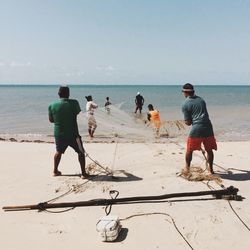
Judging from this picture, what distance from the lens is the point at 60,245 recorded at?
4.00 metres

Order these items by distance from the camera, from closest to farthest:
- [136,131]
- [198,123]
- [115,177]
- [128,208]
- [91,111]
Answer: [128,208] < [198,123] < [115,177] < [91,111] < [136,131]

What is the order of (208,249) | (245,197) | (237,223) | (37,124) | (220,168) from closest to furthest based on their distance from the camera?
(208,249), (237,223), (245,197), (220,168), (37,124)

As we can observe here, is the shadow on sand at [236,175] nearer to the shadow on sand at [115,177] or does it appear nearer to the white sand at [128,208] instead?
the white sand at [128,208]

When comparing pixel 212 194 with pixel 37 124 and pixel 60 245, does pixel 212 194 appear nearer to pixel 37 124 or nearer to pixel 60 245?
pixel 60 245

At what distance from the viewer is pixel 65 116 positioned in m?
6.51

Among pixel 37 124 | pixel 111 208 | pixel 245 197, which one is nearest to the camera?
pixel 111 208

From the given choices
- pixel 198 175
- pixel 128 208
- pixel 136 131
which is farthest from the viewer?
pixel 136 131

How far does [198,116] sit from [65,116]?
8.41 feet

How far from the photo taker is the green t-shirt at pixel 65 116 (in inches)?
256

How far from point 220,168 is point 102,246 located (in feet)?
13.9

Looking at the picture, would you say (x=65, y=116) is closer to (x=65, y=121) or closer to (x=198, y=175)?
(x=65, y=121)

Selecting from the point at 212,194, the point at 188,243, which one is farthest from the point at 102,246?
the point at 212,194

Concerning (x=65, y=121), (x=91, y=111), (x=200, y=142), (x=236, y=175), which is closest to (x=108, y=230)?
(x=65, y=121)

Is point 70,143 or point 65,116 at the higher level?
point 65,116
